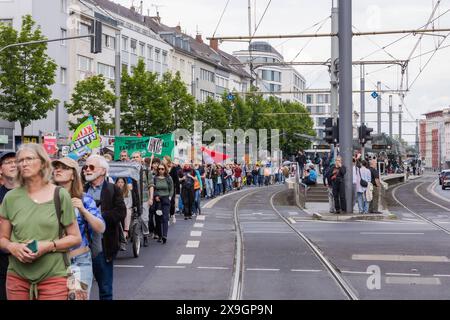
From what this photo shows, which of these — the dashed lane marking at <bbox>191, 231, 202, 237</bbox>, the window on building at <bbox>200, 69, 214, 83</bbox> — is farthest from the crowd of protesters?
the window on building at <bbox>200, 69, 214, 83</bbox>

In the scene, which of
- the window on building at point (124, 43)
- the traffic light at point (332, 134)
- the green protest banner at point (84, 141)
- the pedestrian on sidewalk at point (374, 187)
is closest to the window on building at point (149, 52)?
the window on building at point (124, 43)

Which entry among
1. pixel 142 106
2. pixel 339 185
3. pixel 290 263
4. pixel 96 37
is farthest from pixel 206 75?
pixel 290 263

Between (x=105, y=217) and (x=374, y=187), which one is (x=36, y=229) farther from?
(x=374, y=187)

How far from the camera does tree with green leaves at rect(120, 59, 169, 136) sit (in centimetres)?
5941

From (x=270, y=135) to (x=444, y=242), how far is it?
84420mm

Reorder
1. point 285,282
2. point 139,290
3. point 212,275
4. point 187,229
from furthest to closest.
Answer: point 187,229
point 212,275
point 285,282
point 139,290

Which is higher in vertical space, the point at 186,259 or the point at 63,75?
the point at 63,75

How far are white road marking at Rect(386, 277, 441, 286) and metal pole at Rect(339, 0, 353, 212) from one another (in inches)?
541

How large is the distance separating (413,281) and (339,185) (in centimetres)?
1431

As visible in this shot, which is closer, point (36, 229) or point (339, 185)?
point (36, 229)

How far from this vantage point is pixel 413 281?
11.8 meters
